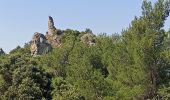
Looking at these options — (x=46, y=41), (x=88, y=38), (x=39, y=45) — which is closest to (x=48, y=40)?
(x=46, y=41)

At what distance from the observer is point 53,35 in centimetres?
9831

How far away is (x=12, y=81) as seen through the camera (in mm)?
47906

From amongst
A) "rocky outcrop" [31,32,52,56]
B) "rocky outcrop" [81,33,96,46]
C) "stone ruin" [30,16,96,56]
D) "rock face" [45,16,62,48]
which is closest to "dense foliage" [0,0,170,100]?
"rocky outcrop" [81,33,96,46]

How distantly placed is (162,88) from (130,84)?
323cm

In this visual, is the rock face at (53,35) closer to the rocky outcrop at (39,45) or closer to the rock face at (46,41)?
the rock face at (46,41)

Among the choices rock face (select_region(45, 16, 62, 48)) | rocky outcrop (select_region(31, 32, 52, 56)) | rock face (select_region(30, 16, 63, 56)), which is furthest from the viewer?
rock face (select_region(45, 16, 62, 48))

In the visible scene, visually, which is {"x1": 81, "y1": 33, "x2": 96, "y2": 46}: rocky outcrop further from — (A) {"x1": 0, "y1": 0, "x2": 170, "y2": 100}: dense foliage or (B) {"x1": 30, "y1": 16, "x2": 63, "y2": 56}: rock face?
(A) {"x1": 0, "y1": 0, "x2": 170, "y2": 100}: dense foliage

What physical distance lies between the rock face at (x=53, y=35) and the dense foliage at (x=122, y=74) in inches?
1760

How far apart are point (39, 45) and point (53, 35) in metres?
7.56

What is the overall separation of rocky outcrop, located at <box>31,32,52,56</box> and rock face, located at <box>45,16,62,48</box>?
2.52m

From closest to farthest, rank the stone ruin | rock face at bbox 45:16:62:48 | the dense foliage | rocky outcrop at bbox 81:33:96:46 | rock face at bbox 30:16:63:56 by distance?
the dense foliage
rocky outcrop at bbox 81:33:96:46
the stone ruin
rock face at bbox 30:16:63:56
rock face at bbox 45:16:62:48

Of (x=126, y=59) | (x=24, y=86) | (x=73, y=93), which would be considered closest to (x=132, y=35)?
(x=126, y=59)

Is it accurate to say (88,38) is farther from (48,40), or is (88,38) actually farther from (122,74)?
(122,74)

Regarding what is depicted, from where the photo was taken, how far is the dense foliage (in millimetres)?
41438
